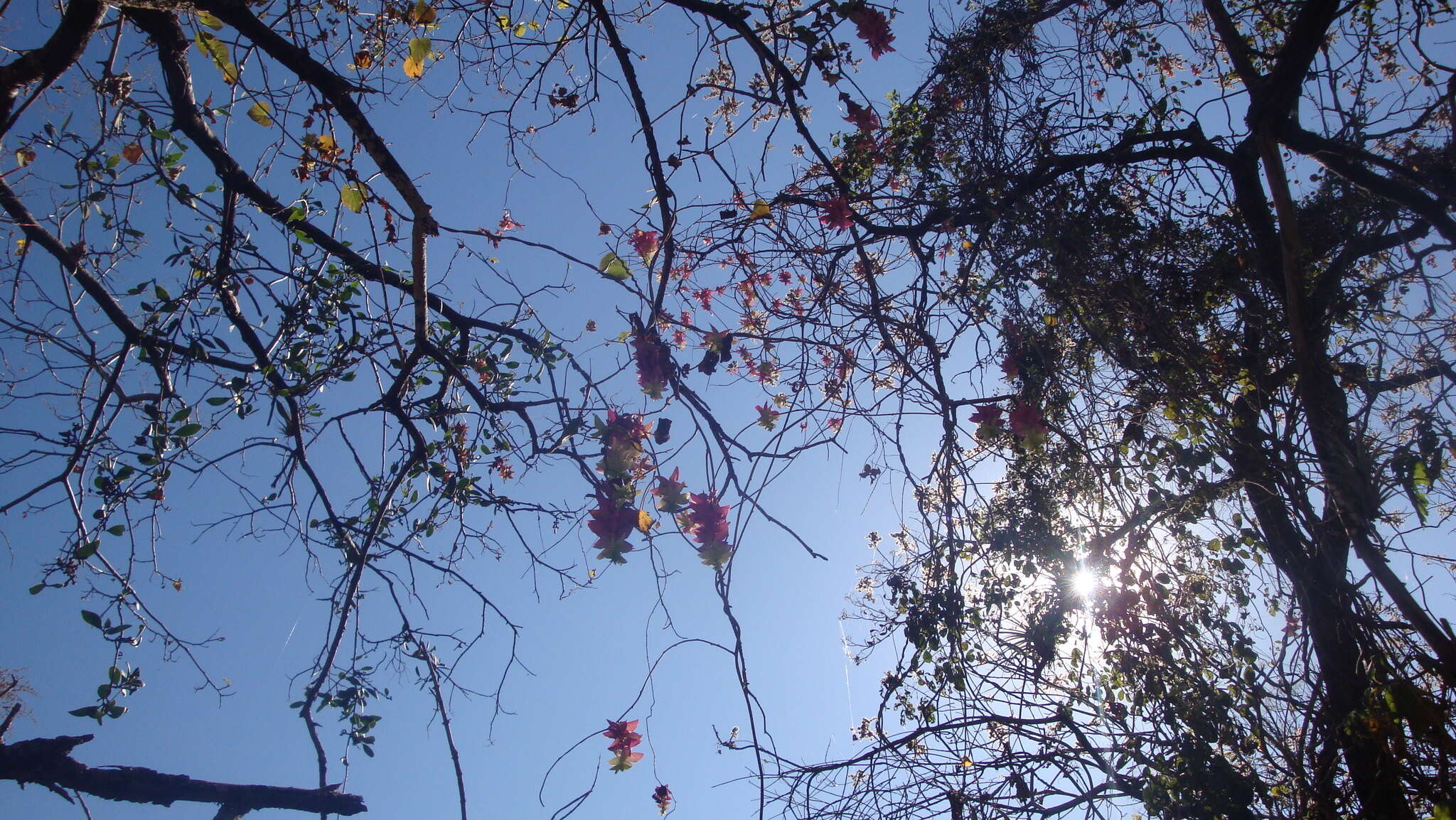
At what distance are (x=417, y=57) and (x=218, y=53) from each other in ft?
2.98

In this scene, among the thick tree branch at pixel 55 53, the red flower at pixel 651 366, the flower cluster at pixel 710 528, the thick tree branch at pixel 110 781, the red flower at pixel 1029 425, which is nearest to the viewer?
the flower cluster at pixel 710 528

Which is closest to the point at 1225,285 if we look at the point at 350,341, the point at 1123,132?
the point at 1123,132

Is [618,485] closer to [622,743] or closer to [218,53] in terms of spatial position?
[622,743]

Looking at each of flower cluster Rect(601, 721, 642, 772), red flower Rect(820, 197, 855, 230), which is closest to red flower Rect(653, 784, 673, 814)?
flower cluster Rect(601, 721, 642, 772)

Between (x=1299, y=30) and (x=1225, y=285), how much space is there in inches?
37.6

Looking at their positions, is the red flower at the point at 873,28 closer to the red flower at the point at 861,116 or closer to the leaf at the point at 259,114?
the red flower at the point at 861,116

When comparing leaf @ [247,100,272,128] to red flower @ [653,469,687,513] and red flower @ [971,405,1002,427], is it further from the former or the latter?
red flower @ [971,405,1002,427]

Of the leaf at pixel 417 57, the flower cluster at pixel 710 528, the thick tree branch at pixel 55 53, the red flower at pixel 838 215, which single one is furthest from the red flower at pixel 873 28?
the thick tree branch at pixel 55 53

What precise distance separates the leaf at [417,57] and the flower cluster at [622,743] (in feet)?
6.03

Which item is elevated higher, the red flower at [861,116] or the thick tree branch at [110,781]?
the red flower at [861,116]

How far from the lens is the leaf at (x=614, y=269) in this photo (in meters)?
1.88

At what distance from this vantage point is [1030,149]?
317 centimetres

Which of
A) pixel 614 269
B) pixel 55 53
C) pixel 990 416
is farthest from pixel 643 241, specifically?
pixel 55 53

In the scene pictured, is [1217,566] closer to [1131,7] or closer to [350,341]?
[1131,7]
